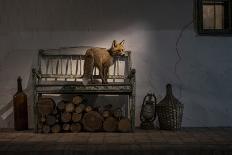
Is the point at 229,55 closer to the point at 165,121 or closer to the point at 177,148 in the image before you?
the point at 165,121

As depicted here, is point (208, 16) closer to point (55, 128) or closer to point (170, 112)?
point (170, 112)

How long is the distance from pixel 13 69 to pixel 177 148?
10.5 feet

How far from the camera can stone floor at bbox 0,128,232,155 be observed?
5273mm

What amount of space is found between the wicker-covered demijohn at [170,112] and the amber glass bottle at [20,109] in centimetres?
199

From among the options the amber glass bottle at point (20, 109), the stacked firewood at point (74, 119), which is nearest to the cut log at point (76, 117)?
the stacked firewood at point (74, 119)

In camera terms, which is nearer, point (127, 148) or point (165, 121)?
point (127, 148)

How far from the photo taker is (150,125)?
7.16 metres

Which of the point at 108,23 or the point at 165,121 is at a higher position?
the point at 108,23

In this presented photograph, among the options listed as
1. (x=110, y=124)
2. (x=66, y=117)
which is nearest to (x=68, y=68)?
(x=66, y=117)

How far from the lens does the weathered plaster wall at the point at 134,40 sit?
24.1ft

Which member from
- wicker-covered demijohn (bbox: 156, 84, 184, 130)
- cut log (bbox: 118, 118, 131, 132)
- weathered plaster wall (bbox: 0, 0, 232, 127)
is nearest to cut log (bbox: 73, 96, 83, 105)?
cut log (bbox: 118, 118, 131, 132)

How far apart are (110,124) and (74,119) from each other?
1.70 feet

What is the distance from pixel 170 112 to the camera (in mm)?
6922

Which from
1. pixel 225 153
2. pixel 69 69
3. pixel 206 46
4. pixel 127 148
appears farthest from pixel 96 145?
pixel 206 46
